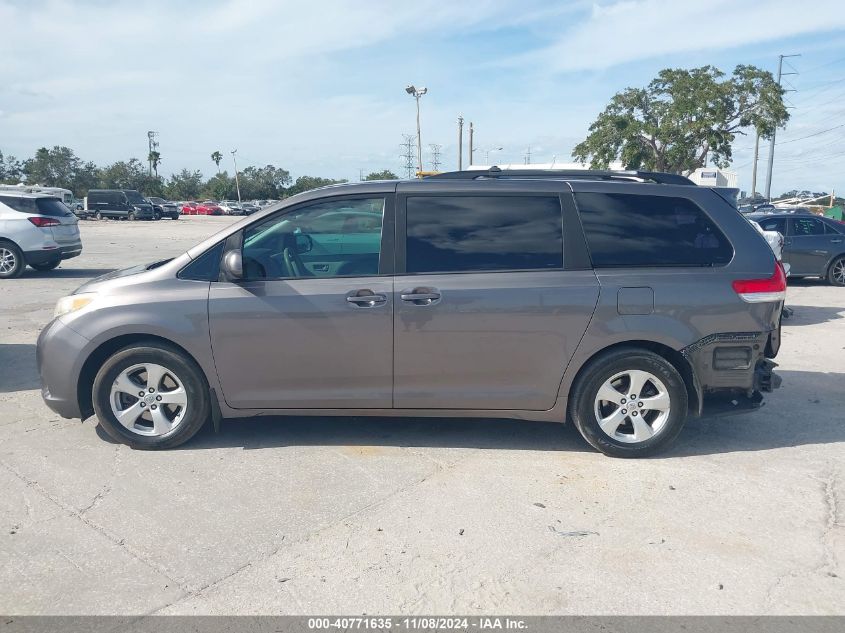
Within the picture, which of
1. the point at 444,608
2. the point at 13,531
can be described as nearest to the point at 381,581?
the point at 444,608

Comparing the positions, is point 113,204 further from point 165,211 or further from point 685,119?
point 685,119

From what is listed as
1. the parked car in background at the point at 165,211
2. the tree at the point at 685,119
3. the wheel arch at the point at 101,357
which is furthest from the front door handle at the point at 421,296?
the parked car in background at the point at 165,211

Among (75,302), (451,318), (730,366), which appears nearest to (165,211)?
(75,302)

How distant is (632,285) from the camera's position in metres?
4.91

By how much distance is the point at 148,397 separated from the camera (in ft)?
16.6

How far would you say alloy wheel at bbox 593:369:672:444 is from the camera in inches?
195

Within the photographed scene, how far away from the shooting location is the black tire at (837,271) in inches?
584

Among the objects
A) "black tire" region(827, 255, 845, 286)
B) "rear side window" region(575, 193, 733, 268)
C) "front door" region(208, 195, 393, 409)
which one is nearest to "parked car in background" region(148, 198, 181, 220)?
"black tire" region(827, 255, 845, 286)

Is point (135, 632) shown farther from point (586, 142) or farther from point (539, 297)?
point (586, 142)

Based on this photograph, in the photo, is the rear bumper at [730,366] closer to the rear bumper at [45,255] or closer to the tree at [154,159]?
the rear bumper at [45,255]

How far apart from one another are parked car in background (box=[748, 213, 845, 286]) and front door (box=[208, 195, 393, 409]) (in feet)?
39.4

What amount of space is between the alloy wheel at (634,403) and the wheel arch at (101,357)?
2700 mm

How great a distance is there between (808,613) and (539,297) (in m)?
2.34

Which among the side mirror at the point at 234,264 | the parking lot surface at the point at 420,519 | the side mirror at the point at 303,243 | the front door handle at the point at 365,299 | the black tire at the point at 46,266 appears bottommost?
the parking lot surface at the point at 420,519
